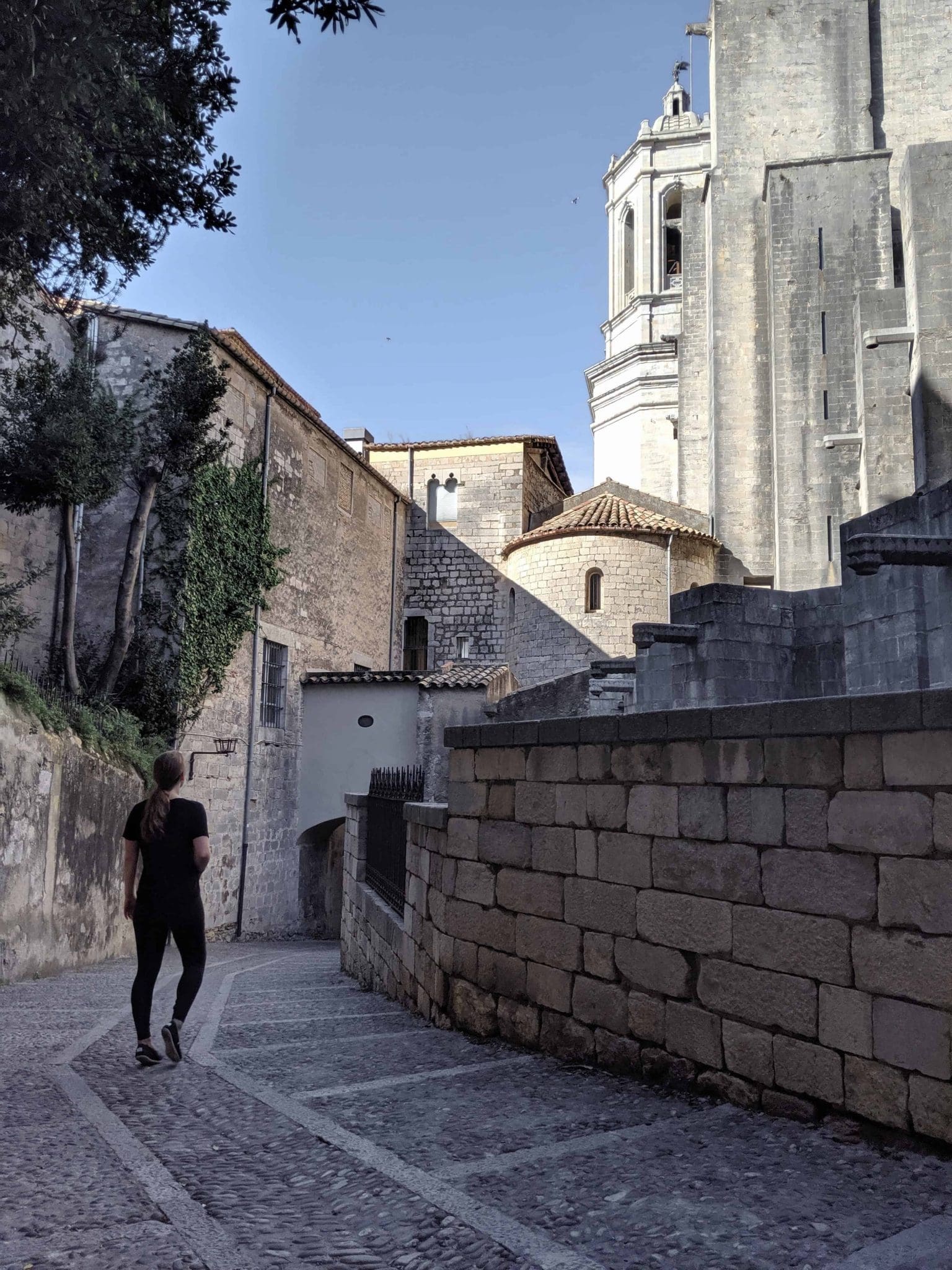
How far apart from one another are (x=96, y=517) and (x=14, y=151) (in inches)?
373

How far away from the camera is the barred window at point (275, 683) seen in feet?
63.1

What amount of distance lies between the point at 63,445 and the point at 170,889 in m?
9.92

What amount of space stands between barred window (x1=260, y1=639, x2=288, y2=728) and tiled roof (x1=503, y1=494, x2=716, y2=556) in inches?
271

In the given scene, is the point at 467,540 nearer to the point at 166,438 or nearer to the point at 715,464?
the point at 715,464

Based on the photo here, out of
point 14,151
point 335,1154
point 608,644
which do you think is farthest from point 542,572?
point 335,1154

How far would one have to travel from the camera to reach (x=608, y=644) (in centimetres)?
2231

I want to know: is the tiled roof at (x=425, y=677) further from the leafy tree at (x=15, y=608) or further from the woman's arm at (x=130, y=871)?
the woman's arm at (x=130, y=871)

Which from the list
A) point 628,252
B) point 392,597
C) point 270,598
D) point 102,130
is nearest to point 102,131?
point 102,130

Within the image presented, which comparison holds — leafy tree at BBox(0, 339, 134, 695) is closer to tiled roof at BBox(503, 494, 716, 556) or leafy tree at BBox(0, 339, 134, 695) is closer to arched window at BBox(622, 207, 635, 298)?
tiled roof at BBox(503, 494, 716, 556)

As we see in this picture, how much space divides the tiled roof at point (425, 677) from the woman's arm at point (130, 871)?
47.8 ft

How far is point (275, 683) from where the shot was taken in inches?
777

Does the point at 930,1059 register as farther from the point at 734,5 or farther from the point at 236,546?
the point at 734,5

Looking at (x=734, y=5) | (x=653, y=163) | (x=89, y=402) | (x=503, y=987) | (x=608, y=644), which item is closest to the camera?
(x=503, y=987)

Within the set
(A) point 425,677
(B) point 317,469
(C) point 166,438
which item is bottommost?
(A) point 425,677
